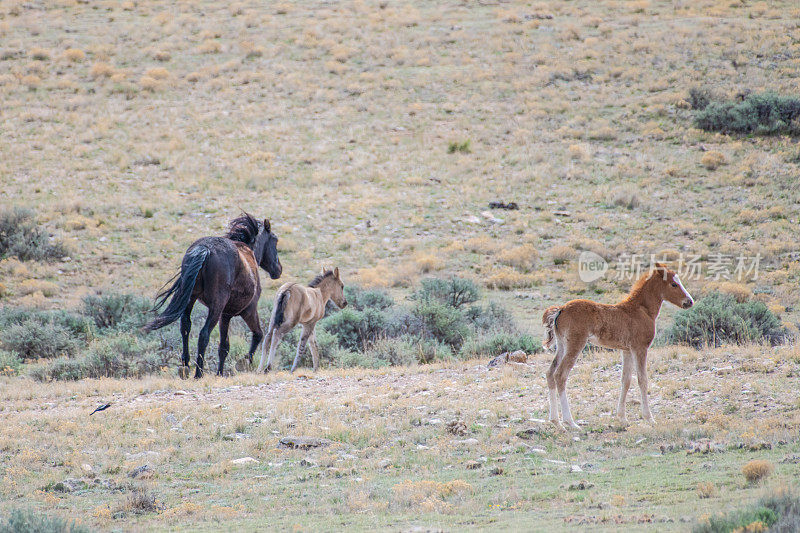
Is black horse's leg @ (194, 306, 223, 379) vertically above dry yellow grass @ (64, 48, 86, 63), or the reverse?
dry yellow grass @ (64, 48, 86, 63)

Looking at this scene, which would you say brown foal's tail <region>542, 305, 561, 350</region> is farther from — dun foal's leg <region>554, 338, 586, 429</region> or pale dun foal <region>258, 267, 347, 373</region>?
pale dun foal <region>258, 267, 347, 373</region>

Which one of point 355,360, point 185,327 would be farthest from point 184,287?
point 355,360

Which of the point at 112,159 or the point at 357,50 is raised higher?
the point at 357,50

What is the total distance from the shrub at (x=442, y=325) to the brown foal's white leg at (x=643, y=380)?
294 inches

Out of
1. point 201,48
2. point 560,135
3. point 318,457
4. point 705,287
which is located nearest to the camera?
point 318,457

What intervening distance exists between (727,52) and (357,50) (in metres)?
21.1

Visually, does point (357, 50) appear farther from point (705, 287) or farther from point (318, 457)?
point (318, 457)

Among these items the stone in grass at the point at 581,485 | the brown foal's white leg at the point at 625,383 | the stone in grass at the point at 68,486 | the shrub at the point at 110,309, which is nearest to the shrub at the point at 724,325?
the brown foal's white leg at the point at 625,383

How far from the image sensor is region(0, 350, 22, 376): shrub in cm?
1395

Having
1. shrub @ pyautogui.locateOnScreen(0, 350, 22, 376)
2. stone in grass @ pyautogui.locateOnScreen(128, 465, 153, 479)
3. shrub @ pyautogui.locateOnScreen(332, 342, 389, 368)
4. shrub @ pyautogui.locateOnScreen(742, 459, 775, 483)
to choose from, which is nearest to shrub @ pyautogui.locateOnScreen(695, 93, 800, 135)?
shrub @ pyautogui.locateOnScreen(332, 342, 389, 368)

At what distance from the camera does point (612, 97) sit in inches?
1540

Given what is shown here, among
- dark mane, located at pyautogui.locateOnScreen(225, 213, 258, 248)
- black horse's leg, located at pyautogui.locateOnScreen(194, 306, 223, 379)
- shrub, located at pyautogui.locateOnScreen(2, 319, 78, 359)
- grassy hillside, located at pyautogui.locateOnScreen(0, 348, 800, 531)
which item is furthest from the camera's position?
shrub, located at pyautogui.locateOnScreen(2, 319, 78, 359)

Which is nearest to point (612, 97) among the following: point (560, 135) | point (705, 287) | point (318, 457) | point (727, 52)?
point (560, 135)

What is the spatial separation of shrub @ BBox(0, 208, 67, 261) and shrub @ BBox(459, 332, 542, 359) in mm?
16921
